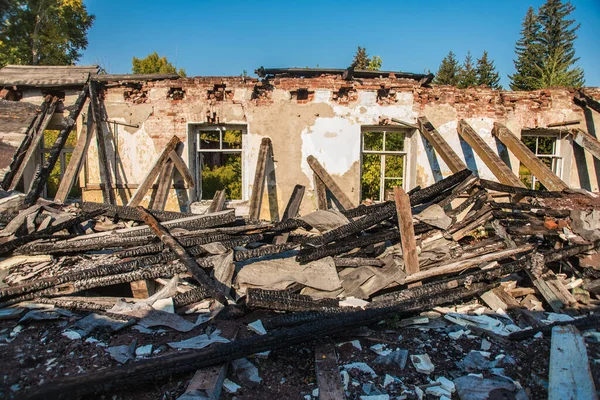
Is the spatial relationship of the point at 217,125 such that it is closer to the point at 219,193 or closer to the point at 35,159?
the point at 219,193

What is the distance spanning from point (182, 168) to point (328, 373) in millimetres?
5385

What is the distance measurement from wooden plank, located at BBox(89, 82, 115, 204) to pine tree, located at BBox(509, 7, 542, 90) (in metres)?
27.2

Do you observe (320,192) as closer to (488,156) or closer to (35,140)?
(488,156)

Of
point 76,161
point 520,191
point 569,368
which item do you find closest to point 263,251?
point 569,368

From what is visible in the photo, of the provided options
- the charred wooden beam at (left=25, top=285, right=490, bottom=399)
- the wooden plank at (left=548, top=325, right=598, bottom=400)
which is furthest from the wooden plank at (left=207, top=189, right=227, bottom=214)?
the wooden plank at (left=548, top=325, right=598, bottom=400)

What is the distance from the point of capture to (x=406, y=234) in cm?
425

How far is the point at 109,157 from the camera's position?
7.41m

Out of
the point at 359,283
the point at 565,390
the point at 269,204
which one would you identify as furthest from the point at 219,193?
the point at 565,390

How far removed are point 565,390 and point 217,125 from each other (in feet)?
22.2

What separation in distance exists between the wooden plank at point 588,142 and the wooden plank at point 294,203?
19.0ft

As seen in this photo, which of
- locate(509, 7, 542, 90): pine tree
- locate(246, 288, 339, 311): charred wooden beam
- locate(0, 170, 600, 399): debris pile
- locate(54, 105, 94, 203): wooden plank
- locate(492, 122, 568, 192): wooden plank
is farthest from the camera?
locate(509, 7, 542, 90): pine tree

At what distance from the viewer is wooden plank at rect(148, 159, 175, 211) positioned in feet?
22.2

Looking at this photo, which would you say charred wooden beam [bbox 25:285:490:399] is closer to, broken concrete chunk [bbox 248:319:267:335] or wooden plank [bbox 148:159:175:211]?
broken concrete chunk [bbox 248:319:267:335]

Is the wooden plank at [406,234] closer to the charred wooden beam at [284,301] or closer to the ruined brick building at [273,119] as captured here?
the charred wooden beam at [284,301]
